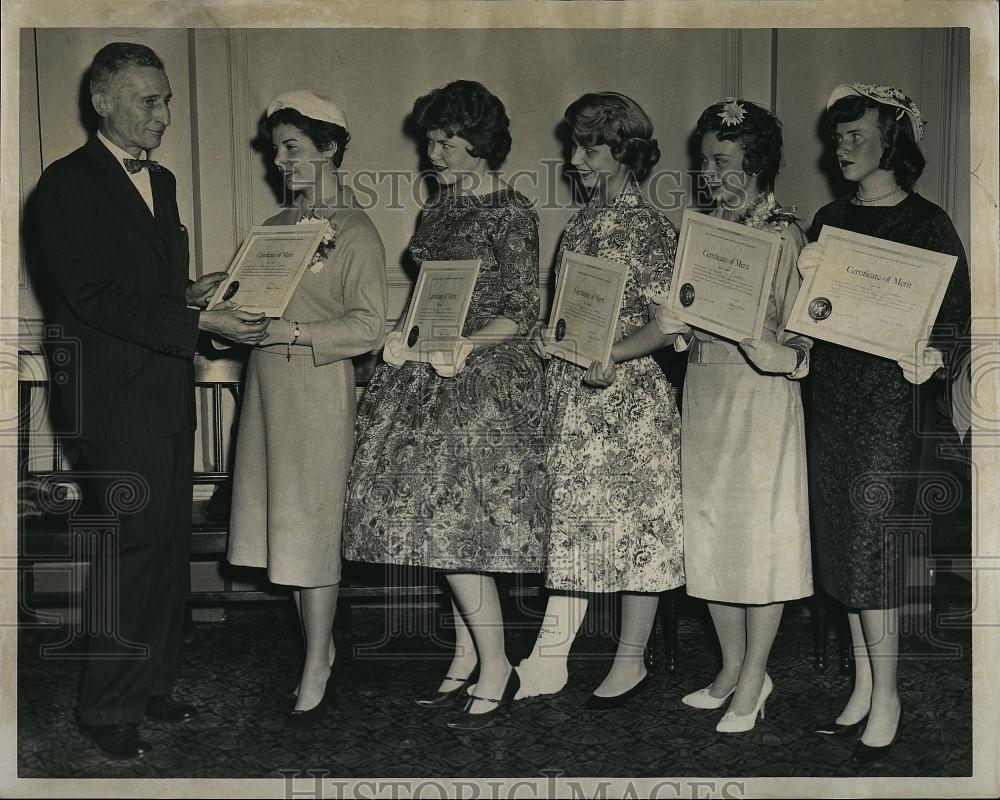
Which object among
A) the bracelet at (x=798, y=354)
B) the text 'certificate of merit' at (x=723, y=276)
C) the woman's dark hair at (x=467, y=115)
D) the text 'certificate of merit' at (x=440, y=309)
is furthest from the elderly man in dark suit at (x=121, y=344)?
the bracelet at (x=798, y=354)

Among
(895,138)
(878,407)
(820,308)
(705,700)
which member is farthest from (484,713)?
(895,138)

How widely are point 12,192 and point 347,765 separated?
2.25 m

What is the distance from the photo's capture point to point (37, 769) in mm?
3504

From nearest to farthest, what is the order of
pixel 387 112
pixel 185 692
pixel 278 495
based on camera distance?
pixel 278 495 → pixel 185 692 → pixel 387 112

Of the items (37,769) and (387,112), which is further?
(387,112)

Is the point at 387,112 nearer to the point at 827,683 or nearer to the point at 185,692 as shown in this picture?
the point at 185,692

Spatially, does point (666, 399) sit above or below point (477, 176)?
below

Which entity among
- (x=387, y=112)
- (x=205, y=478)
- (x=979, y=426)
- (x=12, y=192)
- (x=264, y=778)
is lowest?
→ (x=264, y=778)

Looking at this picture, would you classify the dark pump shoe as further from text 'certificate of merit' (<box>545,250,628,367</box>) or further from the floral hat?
the floral hat

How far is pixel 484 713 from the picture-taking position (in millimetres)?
3760

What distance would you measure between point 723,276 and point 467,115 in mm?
1053

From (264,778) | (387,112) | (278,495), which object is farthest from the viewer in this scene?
(387,112)

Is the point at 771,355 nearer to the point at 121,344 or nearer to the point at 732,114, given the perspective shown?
the point at 732,114

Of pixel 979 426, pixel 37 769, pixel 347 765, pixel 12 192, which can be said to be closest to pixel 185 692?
pixel 37 769
